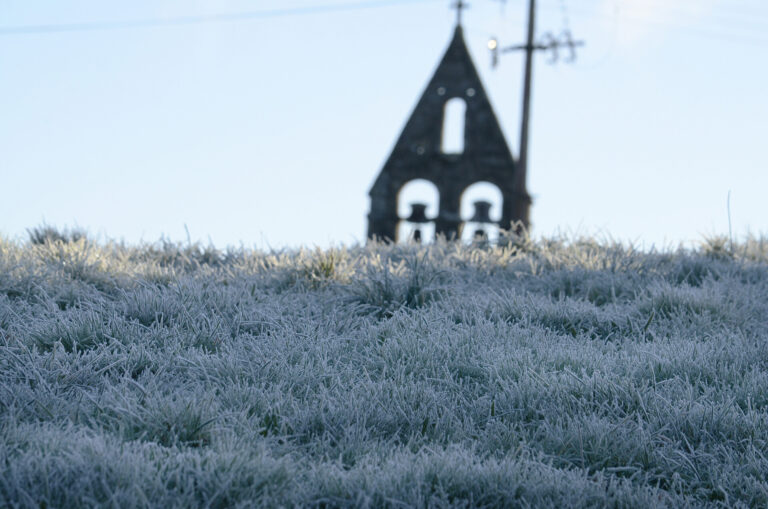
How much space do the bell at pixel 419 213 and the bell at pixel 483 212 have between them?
108 centimetres

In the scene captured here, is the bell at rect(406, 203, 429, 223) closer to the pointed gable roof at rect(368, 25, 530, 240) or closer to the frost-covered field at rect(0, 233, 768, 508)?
the pointed gable roof at rect(368, 25, 530, 240)

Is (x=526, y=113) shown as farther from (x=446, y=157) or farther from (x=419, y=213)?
(x=419, y=213)

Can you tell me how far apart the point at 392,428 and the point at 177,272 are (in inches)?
A: 131

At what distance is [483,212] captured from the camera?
1373 cm

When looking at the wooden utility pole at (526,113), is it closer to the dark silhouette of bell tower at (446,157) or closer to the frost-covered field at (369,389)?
the dark silhouette of bell tower at (446,157)

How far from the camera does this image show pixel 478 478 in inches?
95.0

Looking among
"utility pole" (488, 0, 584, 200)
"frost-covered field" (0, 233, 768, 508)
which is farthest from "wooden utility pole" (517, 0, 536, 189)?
"frost-covered field" (0, 233, 768, 508)

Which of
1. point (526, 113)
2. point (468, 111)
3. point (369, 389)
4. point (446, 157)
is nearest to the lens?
point (369, 389)

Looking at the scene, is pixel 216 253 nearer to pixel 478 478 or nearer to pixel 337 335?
pixel 337 335

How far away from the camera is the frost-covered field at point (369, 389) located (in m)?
2.35

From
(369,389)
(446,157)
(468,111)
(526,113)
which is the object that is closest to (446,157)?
(446,157)

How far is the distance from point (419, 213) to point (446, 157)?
1380 mm

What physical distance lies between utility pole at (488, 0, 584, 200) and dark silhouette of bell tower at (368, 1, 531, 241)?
490 mm

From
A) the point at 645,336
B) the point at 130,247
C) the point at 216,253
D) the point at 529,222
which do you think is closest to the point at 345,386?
the point at 645,336
